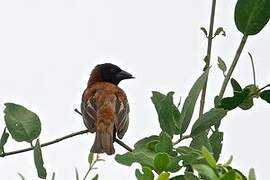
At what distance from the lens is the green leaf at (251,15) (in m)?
2.31

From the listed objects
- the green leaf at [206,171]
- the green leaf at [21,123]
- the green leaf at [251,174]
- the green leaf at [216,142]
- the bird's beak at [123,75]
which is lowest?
the bird's beak at [123,75]

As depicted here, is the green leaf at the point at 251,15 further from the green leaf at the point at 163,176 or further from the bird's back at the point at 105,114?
the bird's back at the point at 105,114

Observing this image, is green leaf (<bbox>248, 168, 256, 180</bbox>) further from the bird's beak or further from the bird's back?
the bird's beak

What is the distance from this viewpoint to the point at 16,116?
2.54 metres

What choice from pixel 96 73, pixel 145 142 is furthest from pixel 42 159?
pixel 96 73

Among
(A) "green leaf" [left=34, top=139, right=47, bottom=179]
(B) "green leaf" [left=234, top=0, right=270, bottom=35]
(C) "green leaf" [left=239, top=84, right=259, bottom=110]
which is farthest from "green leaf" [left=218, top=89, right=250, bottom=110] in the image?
(A) "green leaf" [left=34, top=139, right=47, bottom=179]

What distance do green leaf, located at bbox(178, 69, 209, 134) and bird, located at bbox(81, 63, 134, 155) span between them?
1.90 meters

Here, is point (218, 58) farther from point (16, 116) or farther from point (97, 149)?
point (97, 149)

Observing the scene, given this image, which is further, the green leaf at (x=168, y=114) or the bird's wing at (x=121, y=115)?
the bird's wing at (x=121, y=115)

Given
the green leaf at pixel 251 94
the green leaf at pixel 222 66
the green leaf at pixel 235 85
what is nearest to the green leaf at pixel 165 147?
the green leaf at pixel 251 94

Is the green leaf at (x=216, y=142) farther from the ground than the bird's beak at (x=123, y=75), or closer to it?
farther from the ground

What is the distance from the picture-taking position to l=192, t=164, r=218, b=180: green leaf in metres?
1.64

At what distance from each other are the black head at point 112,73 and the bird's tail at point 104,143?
7.41 feet

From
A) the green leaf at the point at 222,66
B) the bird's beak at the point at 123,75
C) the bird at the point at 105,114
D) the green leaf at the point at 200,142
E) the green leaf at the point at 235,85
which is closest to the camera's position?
the green leaf at the point at 200,142
